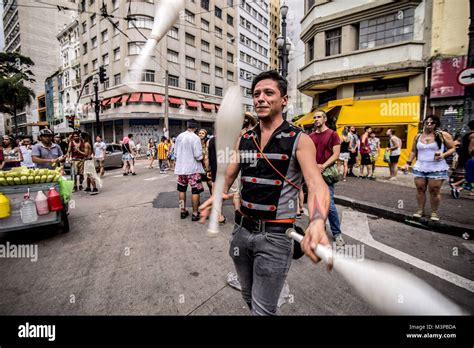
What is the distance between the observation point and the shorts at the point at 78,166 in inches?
333

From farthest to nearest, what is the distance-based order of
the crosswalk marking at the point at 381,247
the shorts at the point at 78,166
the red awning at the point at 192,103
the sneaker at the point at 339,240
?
the red awning at the point at 192,103 → the shorts at the point at 78,166 → the sneaker at the point at 339,240 → the crosswalk marking at the point at 381,247

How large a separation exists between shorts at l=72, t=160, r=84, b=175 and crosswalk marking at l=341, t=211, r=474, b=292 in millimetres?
8288

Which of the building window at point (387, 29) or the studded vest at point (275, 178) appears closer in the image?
the studded vest at point (275, 178)

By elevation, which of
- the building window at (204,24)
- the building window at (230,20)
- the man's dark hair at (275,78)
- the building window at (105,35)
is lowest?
the man's dark hair at (275,78)

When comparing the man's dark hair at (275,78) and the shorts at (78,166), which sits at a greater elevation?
the man's dark hair at (275,78)

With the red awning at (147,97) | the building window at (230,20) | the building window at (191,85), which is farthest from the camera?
the building window at (230,20)

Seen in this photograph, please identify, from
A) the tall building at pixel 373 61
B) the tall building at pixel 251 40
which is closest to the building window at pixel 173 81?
the tall building at pixel 251 40

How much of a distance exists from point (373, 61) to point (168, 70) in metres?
23.4

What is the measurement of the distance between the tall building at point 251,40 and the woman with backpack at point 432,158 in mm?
37138

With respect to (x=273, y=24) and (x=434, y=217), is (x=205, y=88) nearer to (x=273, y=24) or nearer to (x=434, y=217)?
(x=434, y=217)

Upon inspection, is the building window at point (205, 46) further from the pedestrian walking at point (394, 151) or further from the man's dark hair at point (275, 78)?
the man's dark hair at point (275, 78)

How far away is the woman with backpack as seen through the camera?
4.65 m
